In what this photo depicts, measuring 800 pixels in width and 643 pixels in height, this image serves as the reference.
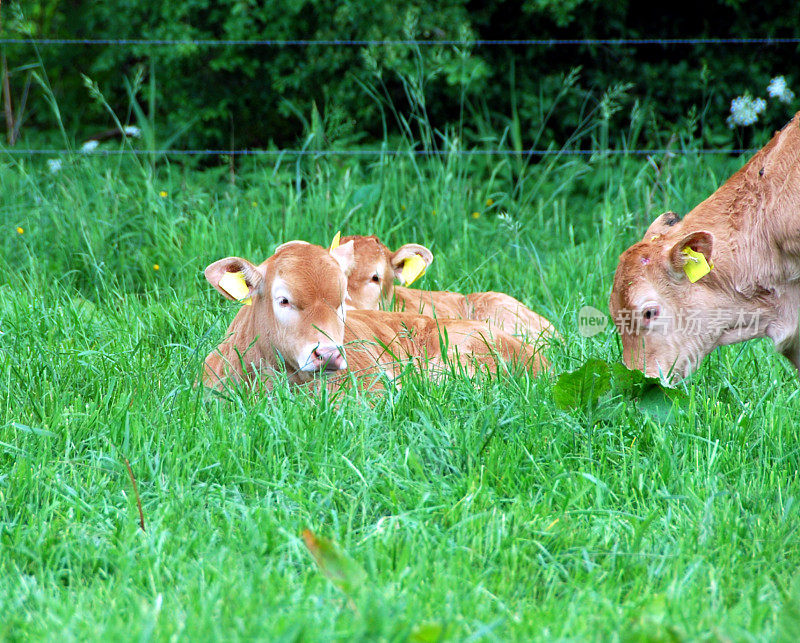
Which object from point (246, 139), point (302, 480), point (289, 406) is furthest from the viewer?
point (246, 139)

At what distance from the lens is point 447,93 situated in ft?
29.0

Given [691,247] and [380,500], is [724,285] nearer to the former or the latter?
[691,247]

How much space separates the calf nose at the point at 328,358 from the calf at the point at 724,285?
52.1 inches

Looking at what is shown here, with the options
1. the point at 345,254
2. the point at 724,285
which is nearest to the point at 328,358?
the point at 345,254

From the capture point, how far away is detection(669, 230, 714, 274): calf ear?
13.2 feet

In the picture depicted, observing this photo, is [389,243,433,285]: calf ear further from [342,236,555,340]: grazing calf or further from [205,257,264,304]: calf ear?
[205,257,264,304]: calf ear

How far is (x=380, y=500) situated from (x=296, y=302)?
1326mm

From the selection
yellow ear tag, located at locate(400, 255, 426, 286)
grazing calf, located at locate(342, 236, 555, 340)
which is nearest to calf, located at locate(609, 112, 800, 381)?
grazing calf, located at locate(342, 236, 555, 340)

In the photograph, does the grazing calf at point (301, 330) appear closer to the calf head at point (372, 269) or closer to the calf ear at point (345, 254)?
the calf ear at point (345, 254)

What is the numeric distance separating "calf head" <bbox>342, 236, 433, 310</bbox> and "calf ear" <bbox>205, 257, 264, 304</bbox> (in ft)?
4.75

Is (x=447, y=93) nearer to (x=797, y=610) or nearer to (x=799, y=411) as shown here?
(x=799, y=411)

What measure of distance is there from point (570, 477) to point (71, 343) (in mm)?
2724

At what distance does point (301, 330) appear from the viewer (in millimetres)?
4125

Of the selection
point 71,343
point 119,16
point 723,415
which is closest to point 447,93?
point 119,16
